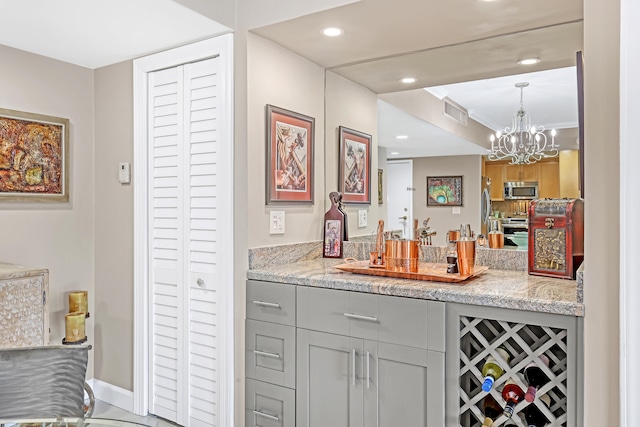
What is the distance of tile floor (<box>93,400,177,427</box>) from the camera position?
2738mm

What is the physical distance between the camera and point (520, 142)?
236 centimetres

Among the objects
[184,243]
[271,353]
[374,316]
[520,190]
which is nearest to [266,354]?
[271,353]

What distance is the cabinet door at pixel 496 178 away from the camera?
2363 mm

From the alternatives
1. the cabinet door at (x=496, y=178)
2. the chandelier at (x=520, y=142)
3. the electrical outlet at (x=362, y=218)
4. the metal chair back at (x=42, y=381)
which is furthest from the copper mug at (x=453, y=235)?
the metal chair back at (x=42, y=381)

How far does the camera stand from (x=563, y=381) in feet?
5.57

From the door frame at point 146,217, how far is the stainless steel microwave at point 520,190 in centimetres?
141

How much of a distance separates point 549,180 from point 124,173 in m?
2.41

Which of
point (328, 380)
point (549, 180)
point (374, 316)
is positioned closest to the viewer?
point (374, 316)

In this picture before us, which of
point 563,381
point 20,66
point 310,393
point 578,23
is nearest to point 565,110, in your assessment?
point 578,23

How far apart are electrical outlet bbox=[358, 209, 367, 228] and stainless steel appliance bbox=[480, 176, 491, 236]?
715 mm

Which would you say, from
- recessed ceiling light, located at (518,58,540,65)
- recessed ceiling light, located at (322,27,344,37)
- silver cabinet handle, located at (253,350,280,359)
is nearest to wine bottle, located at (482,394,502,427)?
silver cabinet handle, located at (253,350,280,359)

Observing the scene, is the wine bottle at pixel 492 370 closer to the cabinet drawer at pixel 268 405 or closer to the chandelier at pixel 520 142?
the cabinet drawer at pixel 268 405

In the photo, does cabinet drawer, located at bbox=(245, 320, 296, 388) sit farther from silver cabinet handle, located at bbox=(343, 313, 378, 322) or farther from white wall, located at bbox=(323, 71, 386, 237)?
white wall, located at bbox=(323, 71, 386, 237)

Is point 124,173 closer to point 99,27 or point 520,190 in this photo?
point 99,27
